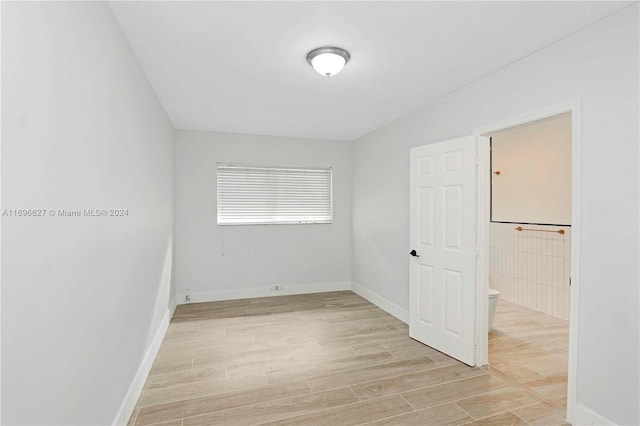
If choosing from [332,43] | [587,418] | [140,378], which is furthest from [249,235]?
[587,418]

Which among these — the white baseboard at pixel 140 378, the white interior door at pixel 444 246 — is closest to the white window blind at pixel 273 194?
the white baseboard at pixel 140 378

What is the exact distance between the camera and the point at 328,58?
239 cm

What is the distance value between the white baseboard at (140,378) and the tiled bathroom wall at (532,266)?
4762 millimetres

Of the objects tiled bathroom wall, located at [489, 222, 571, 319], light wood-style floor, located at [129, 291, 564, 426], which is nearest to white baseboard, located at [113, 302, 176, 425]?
light wood-style floor, located at [129, 291, 564, 426]

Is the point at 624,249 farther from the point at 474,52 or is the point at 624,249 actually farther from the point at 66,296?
the point at 66,296

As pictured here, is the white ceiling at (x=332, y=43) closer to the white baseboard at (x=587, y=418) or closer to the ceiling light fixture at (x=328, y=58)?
the ceiling light fixture at (x=328, y=58)

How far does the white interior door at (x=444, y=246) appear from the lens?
2.98 m

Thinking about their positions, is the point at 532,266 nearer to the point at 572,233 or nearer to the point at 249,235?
the point at 572,233

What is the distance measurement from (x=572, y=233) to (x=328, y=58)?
2.08 meters

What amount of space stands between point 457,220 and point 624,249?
1294 millimetres

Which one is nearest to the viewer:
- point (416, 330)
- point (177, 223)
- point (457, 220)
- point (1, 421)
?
point (1, 421)

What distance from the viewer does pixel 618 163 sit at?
1.93 metres

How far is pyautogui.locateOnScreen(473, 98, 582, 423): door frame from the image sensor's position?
216cm

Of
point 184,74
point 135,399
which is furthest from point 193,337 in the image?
point 184,74
